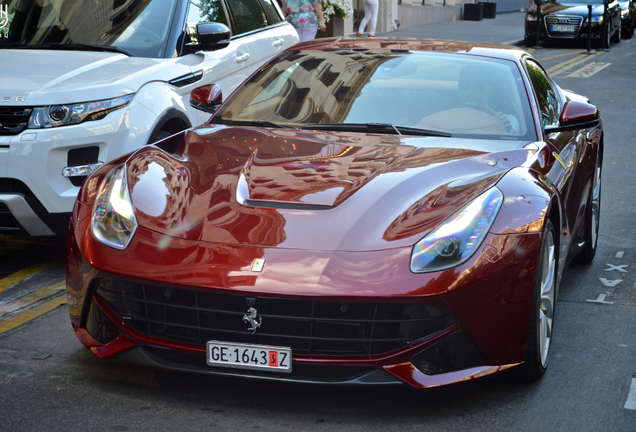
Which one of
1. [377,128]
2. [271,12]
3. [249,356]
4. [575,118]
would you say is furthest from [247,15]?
[249,356]

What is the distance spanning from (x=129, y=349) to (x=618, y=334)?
7.58ft

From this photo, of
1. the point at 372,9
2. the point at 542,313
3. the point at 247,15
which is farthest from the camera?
the point at 372,9

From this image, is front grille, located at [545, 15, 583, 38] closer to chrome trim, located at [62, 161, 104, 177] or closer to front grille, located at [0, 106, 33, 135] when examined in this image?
chrome trim, located at [62, 161, 104, 177]

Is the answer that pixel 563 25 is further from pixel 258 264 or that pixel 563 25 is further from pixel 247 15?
pixel 258 264

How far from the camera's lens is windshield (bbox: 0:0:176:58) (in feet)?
19.5

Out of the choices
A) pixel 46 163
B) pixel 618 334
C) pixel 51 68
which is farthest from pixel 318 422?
pixel 51 68

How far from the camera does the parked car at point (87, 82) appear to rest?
16.1 feet

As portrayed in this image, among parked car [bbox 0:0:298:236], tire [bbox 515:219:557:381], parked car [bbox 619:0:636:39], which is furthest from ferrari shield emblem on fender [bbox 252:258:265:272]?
parked car [bbox 619:0:636:39]

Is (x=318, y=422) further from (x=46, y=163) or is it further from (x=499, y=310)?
(x=46, y=163)

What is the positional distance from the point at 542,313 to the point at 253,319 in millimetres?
1222

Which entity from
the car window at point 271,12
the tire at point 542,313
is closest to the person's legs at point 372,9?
the car window at point 271,12

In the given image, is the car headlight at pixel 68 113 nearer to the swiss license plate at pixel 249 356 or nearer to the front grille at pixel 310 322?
the front grille at pixel 310 322

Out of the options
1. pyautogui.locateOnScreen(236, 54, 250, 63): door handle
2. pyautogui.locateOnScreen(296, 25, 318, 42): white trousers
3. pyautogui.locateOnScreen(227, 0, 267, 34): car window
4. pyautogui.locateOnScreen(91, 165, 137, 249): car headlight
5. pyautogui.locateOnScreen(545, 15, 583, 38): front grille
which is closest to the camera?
pyautogui.locateOnScreen(91, 165, 137, 249): car headlight

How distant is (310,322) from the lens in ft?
10.1
